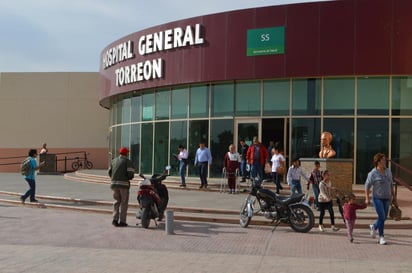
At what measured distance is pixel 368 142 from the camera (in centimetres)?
1922

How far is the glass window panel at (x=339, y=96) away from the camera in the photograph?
64.2ft

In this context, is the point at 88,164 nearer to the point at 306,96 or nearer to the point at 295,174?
the point at 306,96

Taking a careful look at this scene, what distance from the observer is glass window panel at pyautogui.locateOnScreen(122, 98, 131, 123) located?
26.5m

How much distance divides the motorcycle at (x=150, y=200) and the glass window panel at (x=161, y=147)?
10.7m

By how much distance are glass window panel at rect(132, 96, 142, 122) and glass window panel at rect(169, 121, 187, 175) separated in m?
2.75

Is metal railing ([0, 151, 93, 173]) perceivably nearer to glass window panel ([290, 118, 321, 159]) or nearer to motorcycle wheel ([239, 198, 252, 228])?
glass window panel ([290, 118, 321, 159])

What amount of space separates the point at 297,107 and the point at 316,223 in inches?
331

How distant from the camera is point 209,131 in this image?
21969 millimetres

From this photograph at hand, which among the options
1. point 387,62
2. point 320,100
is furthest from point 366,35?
point 320,100

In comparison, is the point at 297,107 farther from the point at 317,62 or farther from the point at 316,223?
the point at 316,223

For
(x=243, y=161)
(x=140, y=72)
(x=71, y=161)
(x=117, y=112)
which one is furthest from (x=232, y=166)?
(x=71, y=161)

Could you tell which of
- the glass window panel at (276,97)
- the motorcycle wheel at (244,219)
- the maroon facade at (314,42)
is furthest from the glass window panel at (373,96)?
the motorcycle wheel at (244,219)

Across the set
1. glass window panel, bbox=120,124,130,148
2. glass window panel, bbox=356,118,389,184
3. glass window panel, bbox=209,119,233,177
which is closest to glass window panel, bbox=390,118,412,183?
glass window panel, bbox=356,118,389,184

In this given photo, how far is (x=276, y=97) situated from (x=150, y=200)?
9878mm
